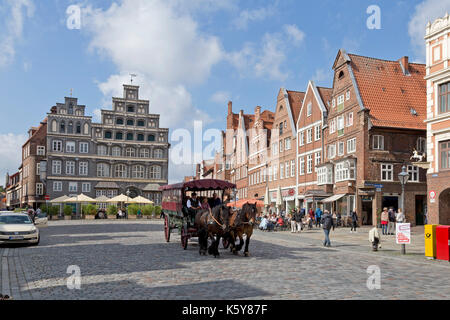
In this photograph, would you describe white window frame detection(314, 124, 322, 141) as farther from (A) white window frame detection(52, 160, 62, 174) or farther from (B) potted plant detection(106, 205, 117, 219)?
(A) white window frame detection(52, 160, 62, 174)

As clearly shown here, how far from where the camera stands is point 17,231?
63.9 feet

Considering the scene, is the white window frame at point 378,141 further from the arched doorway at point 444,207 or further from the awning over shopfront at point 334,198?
the arched doorway at point 444,207

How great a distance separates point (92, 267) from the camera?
12.6 metres

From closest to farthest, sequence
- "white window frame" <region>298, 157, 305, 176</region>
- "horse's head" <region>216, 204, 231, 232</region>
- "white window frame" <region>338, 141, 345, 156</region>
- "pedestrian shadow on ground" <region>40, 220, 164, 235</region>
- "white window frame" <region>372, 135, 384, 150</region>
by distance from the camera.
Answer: "horse's head" <region>216, 204, 231, 232</region> → "pedestrian shadow on ground" <region>40, 220, 164, 235</region> → "white window frame" <region>372, 135, 384, 150</region> → "white window frame" <region>338, 141, 345, 156</region> → "white window frame" <region>298, 157, 305, 176</region>

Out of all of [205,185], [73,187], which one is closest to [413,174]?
[205,185]

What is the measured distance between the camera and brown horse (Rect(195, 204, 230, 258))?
15094 mm

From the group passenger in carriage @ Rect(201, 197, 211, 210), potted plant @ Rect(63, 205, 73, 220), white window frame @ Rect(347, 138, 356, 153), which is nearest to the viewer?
passenger in carriage @ Rect(201, 197, 211, 210)

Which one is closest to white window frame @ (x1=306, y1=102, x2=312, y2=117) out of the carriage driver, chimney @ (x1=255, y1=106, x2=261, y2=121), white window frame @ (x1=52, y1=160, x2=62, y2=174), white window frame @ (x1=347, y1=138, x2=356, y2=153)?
white window frame @ (x1=347, y1=138, x2=356, y2=153)

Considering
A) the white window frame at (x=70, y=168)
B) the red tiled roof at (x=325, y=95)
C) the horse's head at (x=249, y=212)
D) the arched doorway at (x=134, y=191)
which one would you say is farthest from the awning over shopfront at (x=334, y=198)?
the white window frame at (x=70, y=168)

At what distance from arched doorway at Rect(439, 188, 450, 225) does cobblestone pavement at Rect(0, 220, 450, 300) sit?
43.2 ft

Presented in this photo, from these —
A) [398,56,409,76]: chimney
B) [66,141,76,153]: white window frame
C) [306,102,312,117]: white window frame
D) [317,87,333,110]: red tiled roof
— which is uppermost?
[398,56,409,76]: chimney

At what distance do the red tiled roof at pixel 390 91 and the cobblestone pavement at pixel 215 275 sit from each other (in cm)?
2334

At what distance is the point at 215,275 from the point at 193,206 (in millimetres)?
6823

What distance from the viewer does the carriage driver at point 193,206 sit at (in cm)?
1752
